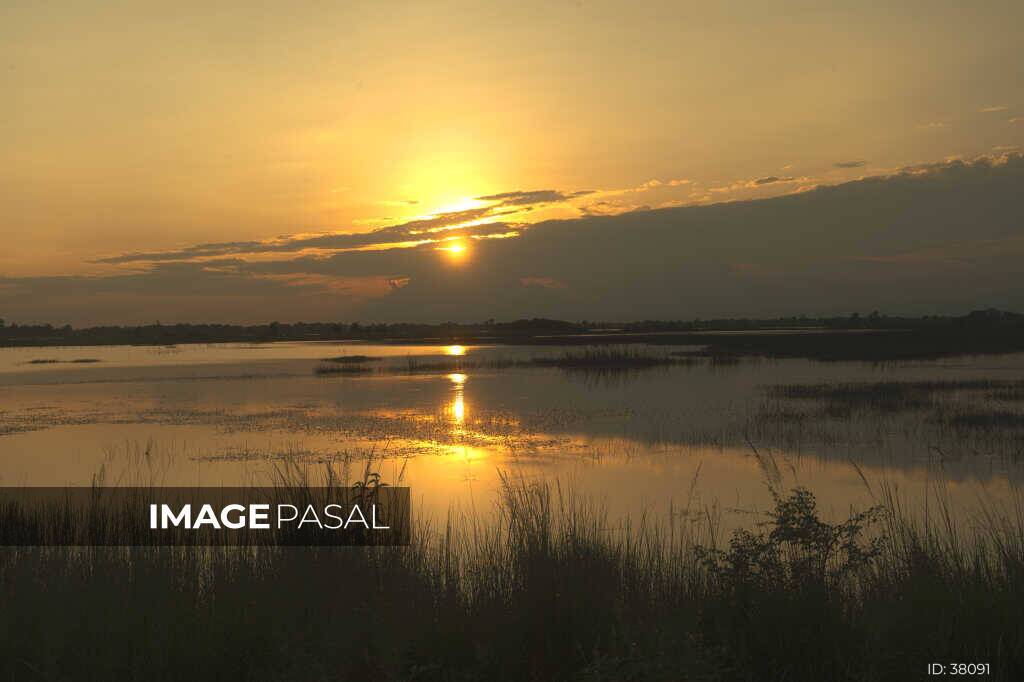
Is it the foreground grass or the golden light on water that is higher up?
the golden light on water

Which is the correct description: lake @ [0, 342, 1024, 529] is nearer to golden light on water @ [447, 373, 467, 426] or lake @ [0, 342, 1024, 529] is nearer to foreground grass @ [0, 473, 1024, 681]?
golden light on water @ [447, 373, 467, 426]

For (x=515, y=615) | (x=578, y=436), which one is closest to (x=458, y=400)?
(x=578, y=436)

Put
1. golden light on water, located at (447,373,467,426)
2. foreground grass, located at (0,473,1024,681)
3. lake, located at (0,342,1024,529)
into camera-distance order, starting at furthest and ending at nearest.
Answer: golden light on water, located at (447,373,467,426) < lake, located at (0,342,1024,529) < foreground grass, located at (0,473,1024,681)

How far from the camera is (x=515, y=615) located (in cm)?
682

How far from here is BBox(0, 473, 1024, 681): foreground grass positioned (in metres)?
5.89

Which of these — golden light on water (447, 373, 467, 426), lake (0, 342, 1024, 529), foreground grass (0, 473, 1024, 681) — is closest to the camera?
foreground grass (0, 473, 1024, 681)

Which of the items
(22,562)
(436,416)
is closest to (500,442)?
(436,416)

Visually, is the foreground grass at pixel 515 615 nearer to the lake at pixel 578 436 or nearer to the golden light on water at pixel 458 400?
the lake at pixel 578 436

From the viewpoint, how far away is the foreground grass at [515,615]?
5887 millimetres

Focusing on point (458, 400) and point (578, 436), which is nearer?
point (578, 436)

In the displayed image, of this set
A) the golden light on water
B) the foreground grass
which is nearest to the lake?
the golden light on water

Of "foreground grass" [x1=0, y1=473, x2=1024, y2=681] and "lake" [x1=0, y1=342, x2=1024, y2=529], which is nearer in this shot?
"foreground grass" [x1=0, y1=473, x2=1024, y2=681]

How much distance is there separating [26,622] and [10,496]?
712cm

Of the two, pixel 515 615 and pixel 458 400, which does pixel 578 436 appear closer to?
pixel 458 400
